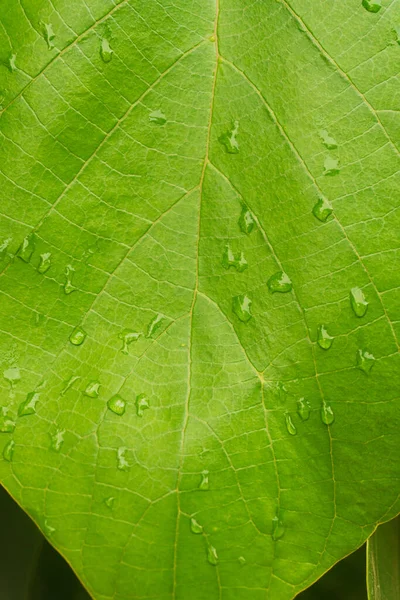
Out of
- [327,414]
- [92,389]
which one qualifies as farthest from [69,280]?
[327,414]

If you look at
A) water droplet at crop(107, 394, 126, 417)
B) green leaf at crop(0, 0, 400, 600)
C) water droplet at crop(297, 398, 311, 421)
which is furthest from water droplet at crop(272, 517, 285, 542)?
water droplet at crop(107, 394, 126, 417)

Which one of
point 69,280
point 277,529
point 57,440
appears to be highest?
point 69,280

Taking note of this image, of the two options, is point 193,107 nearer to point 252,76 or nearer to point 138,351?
point 252,76

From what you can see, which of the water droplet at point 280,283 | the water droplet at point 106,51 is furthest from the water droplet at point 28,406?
the water droplet at point 106,51

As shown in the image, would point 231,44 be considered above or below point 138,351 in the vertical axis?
above

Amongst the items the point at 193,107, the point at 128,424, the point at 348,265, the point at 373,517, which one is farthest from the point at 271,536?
the point at 193,107

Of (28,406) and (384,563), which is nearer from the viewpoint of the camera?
(28,406)

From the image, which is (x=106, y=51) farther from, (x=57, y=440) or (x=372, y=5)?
(x=57, y=440)
